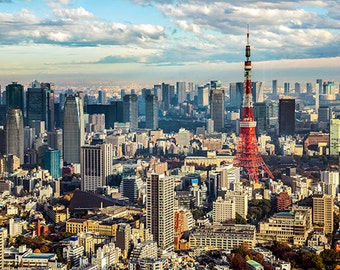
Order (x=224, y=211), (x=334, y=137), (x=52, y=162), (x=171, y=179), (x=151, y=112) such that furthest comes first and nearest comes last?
(x=151, y=112), (x=334, y=137), (x=52, y=162), (x=224, y=211), (x=171, y=179)

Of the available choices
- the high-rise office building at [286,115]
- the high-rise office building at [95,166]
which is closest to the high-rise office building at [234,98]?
the high-rise office building at [286,115]

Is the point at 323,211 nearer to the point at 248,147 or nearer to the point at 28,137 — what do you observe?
the point at 248,147

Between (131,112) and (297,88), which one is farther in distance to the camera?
(131,112)

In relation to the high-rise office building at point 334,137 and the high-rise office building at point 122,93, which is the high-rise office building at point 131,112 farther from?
the high-rise office building at point 334,137

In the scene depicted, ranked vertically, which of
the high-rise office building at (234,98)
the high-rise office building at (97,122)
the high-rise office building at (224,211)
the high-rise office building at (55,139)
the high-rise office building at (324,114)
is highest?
the high-rise office building at (234,98)

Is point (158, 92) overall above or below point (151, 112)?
above

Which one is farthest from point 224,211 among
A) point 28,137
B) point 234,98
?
point 234,98

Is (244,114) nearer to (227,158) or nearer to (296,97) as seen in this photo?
(227,158)
